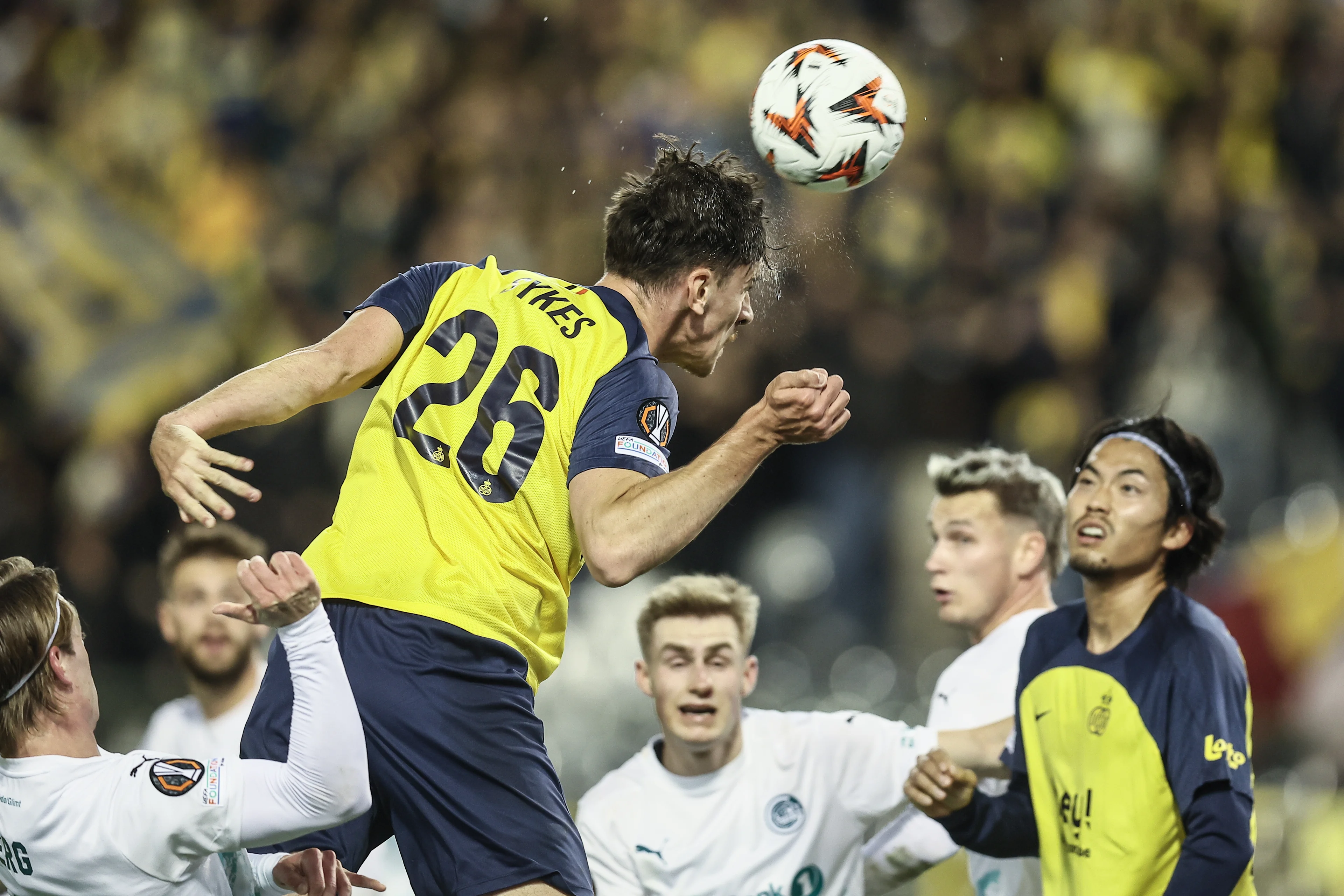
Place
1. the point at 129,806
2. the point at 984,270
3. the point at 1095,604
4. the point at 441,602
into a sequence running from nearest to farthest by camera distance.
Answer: the point at 129,806, the point at 441,602, the point at 1095,604, the point at 984,270

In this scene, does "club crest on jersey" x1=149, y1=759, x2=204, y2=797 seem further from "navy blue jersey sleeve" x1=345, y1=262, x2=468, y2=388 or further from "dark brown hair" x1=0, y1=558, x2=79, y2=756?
"navy blue jersey sleeve" x1=345, y1=262, x2=468, y2=388

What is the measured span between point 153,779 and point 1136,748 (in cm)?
266

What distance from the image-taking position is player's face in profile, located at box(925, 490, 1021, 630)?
211 inches

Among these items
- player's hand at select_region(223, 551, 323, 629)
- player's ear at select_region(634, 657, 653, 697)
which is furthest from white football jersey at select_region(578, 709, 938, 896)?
player's hand at select_region(223, 551, 323, 629)

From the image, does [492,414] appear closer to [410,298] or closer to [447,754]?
[410,298]

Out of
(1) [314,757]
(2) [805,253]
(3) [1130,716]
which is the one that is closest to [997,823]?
(3) [1130,716]

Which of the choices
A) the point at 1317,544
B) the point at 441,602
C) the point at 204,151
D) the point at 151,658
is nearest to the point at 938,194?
the point at 1317,544

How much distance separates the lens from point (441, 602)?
3.05 meters

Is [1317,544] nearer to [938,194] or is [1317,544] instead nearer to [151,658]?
[938,194]

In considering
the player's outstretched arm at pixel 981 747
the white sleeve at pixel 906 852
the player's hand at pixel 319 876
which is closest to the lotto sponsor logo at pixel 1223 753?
the player's outstretched arm at pixel 981 747

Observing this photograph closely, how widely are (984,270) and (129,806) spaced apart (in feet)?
23.5

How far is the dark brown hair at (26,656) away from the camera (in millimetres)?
2896

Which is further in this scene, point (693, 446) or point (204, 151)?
point (204, 151)

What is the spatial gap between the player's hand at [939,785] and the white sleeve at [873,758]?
503mm
